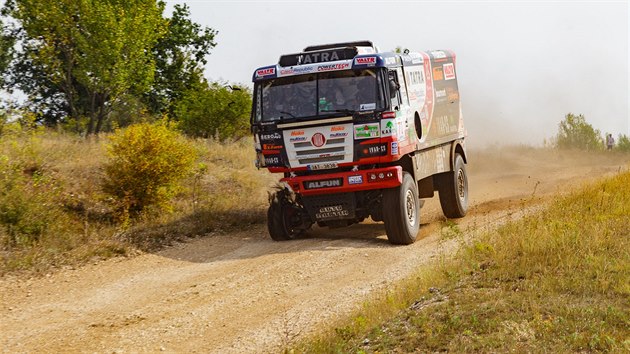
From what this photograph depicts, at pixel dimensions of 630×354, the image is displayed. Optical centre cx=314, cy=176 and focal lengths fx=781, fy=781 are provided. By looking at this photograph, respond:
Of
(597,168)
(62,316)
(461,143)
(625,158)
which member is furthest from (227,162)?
(625,158)

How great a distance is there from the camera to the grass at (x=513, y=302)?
7.29 metres

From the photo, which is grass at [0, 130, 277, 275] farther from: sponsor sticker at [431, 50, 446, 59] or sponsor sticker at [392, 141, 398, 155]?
sponsor sticker at [431, 50, 446, 59]

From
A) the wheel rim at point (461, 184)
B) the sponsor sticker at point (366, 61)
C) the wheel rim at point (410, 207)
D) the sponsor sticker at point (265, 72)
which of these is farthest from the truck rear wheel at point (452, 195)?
the sponsor sticker at point (265, 72)

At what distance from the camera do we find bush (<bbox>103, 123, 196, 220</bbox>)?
53.5 feet

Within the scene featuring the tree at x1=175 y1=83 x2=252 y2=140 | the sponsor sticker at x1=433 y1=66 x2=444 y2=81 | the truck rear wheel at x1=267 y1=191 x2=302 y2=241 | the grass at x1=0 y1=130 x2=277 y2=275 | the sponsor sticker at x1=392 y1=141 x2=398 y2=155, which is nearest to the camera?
the grass at x1=0 y1=130 x2=277 y2=275

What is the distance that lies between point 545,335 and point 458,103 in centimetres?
1146

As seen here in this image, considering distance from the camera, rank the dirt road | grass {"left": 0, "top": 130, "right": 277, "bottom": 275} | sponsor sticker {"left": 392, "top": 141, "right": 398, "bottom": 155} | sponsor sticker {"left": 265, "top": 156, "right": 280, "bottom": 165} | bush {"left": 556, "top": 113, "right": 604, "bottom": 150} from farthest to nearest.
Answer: bush {"left": 556, "top": 113, "right": 604, "bottom": 150} < sponsor sticker {"left": 265, "top": 156, "right": 280, "bottom": 165} < sponsor sticker {"left": 392, "top": 141, "right": 398, "bottom": 155} < grass {"left": 0, "top": 130, "right": 277, "bottom": 275} < the dirt road

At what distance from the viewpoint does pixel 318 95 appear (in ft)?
44.9

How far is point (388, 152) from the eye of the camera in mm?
13328

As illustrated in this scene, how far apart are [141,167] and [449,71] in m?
7.18

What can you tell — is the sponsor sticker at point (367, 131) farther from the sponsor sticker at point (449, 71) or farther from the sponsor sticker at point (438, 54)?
the sponsor sticker at point (449, 71)

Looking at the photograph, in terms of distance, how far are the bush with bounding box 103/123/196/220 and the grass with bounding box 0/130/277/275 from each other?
1.02 ft

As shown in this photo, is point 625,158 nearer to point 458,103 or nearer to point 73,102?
point 458,103

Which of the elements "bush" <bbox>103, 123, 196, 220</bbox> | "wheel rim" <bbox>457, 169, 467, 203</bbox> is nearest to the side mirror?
"wheel rim" <bbox>457, 169, 467, 203</bbox>
